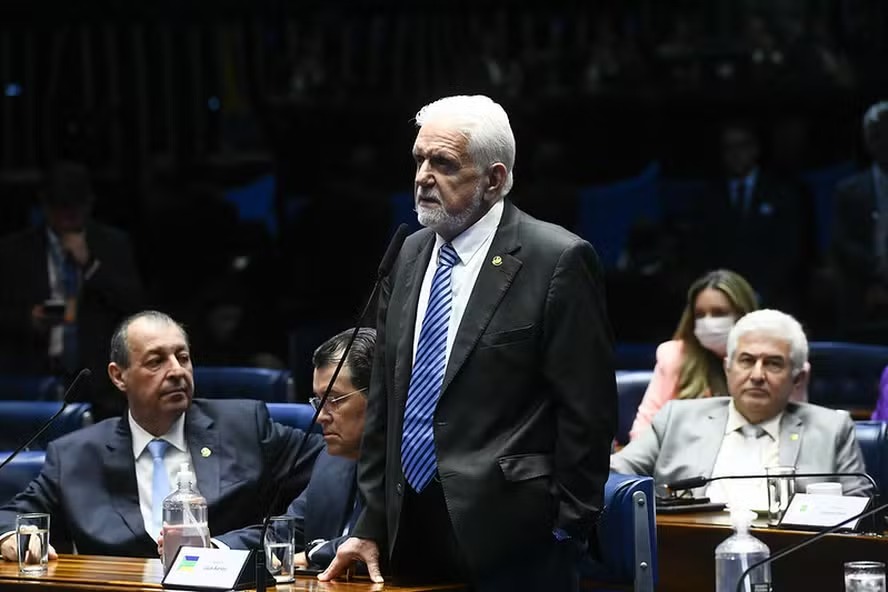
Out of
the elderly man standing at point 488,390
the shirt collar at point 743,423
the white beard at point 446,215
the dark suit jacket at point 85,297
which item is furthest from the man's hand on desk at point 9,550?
the dark suit jacket at point 85,297

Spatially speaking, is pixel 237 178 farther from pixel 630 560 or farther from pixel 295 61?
pixel 630 560

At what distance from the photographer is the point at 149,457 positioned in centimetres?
527

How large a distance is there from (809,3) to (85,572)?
6.00 meters

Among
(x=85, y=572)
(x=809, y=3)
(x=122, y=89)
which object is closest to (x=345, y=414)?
(x=85, y=572)

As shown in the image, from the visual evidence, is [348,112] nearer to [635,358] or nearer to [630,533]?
[635,358]

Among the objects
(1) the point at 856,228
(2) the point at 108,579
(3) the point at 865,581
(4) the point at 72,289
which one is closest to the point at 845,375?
(1) the point at 856,228

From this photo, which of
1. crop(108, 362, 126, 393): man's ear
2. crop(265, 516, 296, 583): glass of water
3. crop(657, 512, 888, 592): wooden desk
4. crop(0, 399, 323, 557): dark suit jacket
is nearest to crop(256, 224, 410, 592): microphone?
crop(265, 516, 296, 583): glass of water

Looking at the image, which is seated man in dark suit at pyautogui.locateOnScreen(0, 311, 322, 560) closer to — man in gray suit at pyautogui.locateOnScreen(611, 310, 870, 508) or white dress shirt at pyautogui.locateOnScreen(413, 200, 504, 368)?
man in gray suit at pyautogui.locateOnScreen(611, 310, 870, 508)

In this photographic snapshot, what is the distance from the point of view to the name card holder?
3.95m

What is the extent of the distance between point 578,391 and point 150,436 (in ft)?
6.16

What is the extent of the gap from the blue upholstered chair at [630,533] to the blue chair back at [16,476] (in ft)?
6.05

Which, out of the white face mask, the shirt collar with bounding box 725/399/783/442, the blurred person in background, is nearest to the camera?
the shirt collar with bounding box 725/399/783/442

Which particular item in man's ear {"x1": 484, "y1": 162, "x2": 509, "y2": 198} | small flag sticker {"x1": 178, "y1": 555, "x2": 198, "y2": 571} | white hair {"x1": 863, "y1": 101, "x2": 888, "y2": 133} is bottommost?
small flag sticker {"x1": 178, "y1": 555, "x2": 198, "y2": 571}

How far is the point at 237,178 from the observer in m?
10.3
